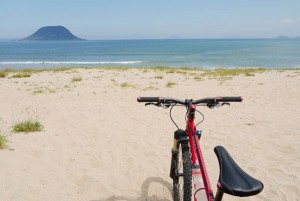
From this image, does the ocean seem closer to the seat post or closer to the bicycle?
the bicycle

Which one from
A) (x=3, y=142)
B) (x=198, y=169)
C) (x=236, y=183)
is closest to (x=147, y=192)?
(x=198, y=169)

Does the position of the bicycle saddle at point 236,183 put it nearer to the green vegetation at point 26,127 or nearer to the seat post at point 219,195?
the seat post at point 219,195

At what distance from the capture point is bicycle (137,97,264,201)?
77.3 inches

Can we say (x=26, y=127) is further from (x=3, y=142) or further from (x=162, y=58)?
(x=162, y=58)

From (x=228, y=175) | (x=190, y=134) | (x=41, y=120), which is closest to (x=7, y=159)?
(x=41, y=120)

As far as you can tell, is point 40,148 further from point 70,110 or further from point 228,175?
point 228,175

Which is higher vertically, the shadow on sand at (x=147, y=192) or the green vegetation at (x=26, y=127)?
the green vegetation at (x=26, y=127)

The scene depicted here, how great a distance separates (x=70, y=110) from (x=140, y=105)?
8.80 feet

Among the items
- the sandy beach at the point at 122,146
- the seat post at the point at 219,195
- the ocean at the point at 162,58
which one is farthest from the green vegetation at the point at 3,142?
the ocean at the point at 162,58

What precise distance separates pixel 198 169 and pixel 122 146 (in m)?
3.75

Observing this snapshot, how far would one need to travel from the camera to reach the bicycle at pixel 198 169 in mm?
1963

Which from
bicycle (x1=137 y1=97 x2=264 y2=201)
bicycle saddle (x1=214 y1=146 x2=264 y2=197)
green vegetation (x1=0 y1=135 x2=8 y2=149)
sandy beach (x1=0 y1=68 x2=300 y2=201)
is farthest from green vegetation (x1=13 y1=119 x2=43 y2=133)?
bicycle saddle (x1=214 y1=146 x2=264 y2=197)

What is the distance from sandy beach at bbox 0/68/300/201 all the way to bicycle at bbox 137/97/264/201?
148 cm

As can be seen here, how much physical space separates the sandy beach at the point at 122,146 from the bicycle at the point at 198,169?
4.87 feet
